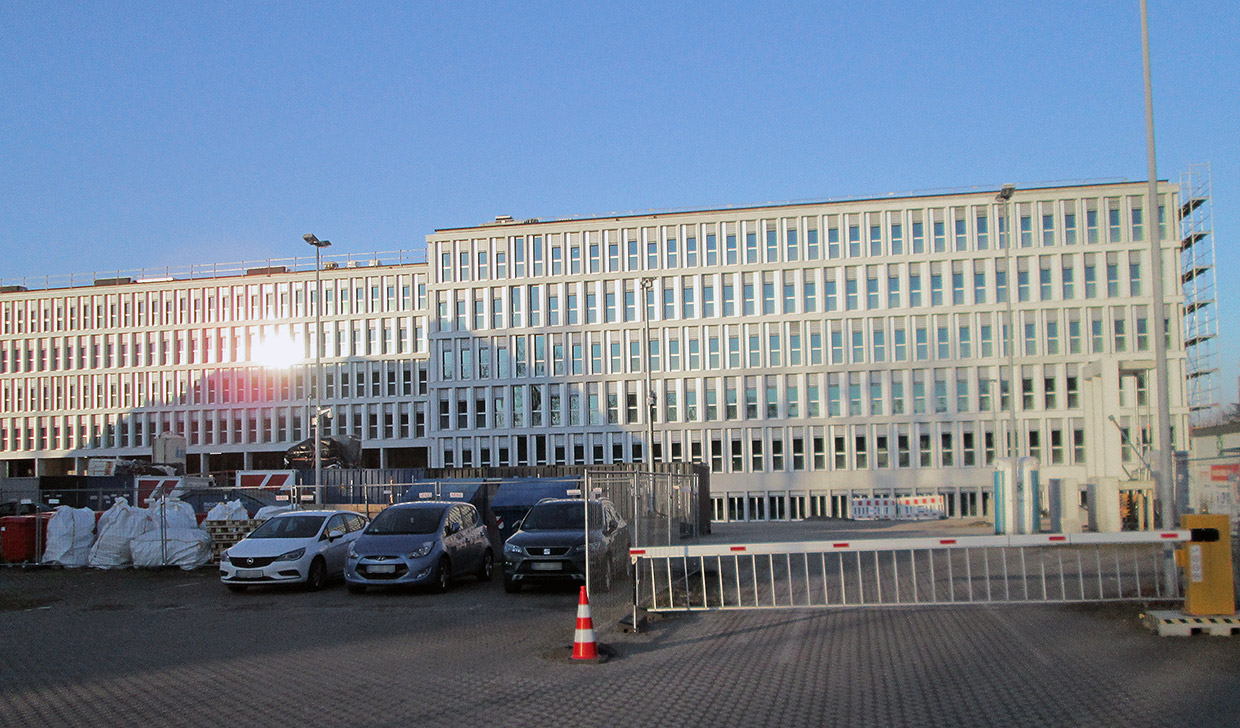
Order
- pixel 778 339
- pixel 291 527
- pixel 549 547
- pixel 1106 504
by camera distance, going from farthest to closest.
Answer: pixel 778 339 → pixel 1106 504 → pixel 291 527 → pixel 549 547

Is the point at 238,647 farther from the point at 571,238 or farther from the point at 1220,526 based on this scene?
the point at 571,238

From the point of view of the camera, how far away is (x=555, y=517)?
58.7 feet

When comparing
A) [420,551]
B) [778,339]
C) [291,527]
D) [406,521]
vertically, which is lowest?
[420,551]

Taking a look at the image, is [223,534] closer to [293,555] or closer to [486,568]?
[293,555]

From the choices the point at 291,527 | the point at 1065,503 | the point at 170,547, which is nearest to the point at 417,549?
the point at 291,527

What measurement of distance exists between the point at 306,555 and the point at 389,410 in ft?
180

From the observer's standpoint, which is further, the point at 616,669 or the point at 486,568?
the point at 486,568

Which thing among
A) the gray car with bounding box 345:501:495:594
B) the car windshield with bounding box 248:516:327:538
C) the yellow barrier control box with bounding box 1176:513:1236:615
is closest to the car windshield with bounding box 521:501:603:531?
the gray car with bounding box 345:501:495:594

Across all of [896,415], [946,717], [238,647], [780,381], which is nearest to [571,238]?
[780,381]

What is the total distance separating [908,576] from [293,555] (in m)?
11.0

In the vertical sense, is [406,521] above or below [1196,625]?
above

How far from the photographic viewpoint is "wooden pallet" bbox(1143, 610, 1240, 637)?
1057 centimetres

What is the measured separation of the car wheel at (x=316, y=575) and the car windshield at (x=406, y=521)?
1079 millimetres

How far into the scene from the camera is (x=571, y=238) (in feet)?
209
